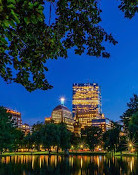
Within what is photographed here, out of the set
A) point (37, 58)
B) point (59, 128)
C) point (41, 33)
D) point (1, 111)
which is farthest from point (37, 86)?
point (59, 128)

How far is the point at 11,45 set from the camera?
541cm

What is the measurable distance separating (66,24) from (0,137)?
1189 inches

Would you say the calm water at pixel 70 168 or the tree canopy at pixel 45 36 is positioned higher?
the tree canopy at pixel 45 36

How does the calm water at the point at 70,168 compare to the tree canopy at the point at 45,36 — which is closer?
the tree canopy at the point at 45,36

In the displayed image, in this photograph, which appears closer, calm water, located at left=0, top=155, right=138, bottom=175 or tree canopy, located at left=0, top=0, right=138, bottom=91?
tree canopy, located at left=0, top=0, right=138, bottom=91

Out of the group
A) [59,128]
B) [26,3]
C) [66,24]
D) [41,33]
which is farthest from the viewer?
[59,128]

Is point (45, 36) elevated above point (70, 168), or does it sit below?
above

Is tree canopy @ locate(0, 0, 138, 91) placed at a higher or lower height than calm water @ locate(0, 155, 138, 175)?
higher

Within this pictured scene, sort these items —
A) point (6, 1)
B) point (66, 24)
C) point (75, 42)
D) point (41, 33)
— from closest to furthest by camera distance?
point (6, 1), point (41, 33), point (66, 24), point (75, 42)

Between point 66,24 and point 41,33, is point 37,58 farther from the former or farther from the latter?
point 66,24

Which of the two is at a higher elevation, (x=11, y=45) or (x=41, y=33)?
(x=41, y=33)

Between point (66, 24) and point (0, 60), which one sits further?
point (66, 24)

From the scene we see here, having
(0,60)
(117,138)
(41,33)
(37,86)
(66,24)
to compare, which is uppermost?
(66,24)

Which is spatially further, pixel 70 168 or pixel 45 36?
pixel 70 168
